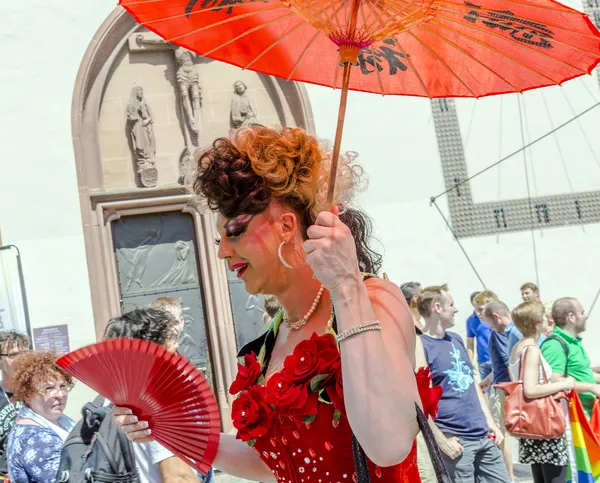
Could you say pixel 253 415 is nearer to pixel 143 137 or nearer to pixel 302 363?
pixel 302 363

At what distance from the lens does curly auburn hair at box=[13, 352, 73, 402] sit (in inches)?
169

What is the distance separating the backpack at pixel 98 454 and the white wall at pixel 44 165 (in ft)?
20.8

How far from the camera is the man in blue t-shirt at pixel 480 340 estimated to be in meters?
8.91

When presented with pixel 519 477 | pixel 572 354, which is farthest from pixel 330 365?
pixel 519 477

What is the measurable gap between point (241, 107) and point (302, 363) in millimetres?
8602

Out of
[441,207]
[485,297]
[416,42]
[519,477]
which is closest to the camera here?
[416,42]

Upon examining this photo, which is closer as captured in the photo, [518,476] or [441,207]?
[518,476]

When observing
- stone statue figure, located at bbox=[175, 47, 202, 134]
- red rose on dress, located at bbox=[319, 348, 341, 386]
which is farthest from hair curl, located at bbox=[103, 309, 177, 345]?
stone statue figure, located at bbox=[175, 47, 202, 134]

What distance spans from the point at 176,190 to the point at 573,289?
521 centimetres

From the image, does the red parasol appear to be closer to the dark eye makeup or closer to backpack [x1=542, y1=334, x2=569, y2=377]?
the dark eye makeup

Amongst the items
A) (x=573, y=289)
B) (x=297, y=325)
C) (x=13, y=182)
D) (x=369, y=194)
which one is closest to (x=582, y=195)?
(x=573, y=289)

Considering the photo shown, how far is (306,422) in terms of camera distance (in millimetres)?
2084

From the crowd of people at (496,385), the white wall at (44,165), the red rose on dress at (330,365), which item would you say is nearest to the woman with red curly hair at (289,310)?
the red rose on dress at (330,365)

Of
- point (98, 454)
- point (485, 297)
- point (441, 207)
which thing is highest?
point (441, 207)
